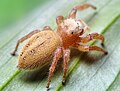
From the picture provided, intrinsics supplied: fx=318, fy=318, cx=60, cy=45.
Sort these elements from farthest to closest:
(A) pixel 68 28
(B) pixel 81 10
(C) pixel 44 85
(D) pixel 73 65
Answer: (B) pixel 81 10
(A) pixel 68 28
(D) pixel 73 65
(C) pixel 44 85

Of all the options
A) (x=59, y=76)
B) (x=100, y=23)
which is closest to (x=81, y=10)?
(x=100, y=23)

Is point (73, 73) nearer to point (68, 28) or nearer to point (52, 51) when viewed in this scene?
point (52, 51)

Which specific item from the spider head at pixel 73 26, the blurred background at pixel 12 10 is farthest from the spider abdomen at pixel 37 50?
the blurred background at pixel 12 10

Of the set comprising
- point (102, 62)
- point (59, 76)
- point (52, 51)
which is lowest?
point (102, 62)

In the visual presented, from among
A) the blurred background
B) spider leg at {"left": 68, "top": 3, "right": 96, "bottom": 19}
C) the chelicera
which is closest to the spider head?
the chelicera

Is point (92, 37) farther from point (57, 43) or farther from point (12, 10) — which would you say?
point (12, 10)

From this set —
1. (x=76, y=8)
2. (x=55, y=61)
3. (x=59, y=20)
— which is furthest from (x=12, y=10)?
(x=55, y=61)
